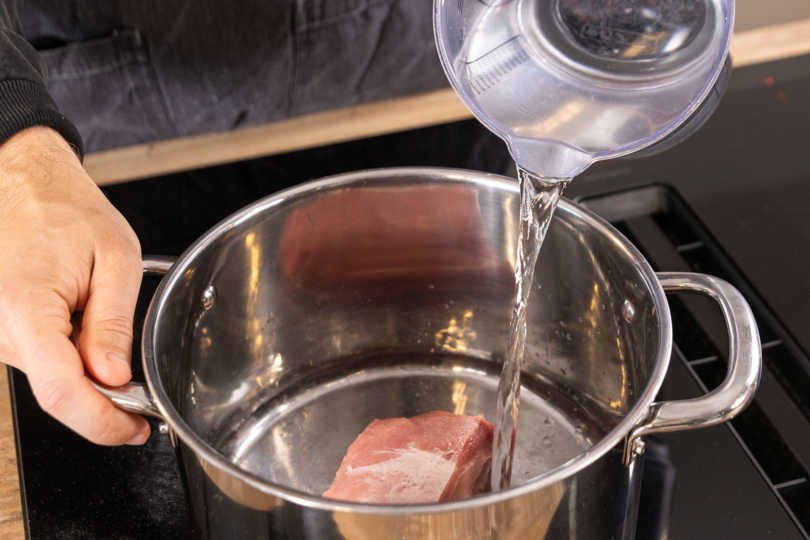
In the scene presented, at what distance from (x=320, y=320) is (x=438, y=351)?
144 millimetres

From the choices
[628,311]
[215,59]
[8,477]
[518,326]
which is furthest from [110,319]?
[215,59]

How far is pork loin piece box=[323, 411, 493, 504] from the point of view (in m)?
0.66

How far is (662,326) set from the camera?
1.90ft

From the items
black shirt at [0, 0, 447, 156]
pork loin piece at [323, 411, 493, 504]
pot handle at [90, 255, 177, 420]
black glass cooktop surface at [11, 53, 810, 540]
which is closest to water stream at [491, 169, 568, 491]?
pork loin piece at [323, 411, 493, 504]

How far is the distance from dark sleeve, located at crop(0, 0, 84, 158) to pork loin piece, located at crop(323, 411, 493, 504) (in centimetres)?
43

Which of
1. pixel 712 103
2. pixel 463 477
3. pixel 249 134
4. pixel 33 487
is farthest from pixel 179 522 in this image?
pixel 712 103

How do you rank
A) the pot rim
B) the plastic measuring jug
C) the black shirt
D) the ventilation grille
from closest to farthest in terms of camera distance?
the pot rim
the plastic measuring jug
the ventilation grille
the black shirt

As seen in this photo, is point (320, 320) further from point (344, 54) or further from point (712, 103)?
point (712, 103)

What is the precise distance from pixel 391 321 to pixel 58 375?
41cm

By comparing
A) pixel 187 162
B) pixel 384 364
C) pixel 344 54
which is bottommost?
pixel 384 364

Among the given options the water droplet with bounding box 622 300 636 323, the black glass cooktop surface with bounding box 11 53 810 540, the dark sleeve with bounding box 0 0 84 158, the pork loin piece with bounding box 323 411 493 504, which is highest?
the dark sleeve with bounding box 0 0 84 158

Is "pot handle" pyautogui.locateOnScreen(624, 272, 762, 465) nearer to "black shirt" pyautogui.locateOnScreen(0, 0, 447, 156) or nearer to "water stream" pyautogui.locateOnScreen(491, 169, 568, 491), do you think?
"water stream" pyautogui.locateOnScreen(491, 169, 568, 491)

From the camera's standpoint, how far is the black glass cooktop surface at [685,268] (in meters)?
0.66

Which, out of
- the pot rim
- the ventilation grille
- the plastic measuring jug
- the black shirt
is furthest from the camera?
the black shirt
